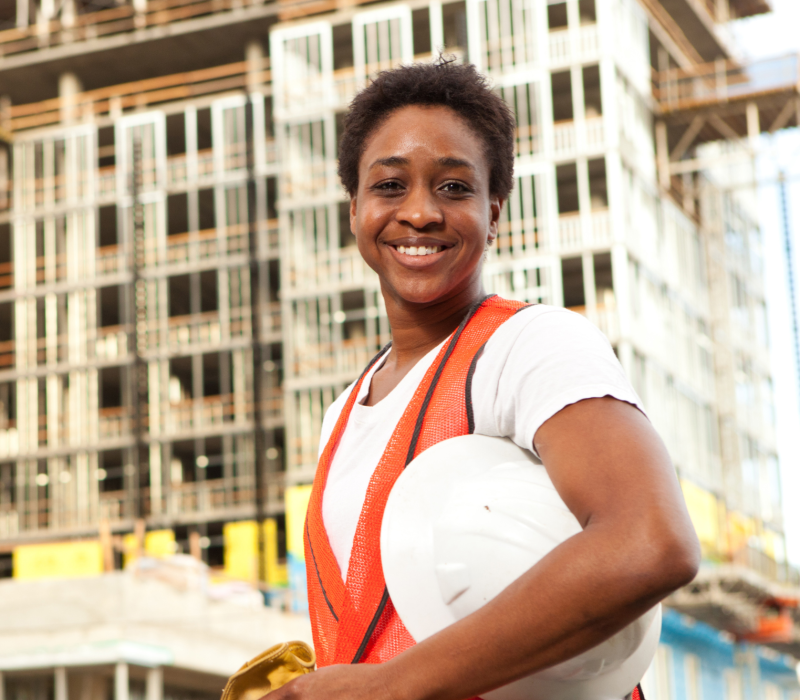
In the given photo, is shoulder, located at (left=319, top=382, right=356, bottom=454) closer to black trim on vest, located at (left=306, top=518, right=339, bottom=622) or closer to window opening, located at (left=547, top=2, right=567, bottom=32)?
black trim on vest, located at (left=306, top=518, right=339, bottom=622)

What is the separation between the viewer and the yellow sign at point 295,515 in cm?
3444

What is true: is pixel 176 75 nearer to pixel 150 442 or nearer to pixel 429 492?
pixel 150 442

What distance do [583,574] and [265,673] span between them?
546mm

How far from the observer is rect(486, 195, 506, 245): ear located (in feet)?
6.20

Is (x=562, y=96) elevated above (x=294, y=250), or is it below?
above

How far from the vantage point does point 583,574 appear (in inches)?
49.2

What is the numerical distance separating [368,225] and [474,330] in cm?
31

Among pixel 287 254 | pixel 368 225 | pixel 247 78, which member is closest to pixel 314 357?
pixel 287 254

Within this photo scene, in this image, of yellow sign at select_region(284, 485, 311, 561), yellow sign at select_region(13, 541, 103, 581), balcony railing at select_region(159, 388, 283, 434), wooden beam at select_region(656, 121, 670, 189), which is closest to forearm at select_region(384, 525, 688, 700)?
yellow sign at select_region(284, 485, 311, 561)

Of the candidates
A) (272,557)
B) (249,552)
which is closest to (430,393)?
(272,557)

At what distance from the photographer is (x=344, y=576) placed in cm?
167

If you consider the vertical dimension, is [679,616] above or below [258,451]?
below

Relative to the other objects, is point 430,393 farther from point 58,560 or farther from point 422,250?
point 58,560

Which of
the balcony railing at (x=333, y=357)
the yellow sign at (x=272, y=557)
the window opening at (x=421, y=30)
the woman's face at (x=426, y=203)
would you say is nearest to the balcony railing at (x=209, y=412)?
the yellow sign at (x=272, y=557)
